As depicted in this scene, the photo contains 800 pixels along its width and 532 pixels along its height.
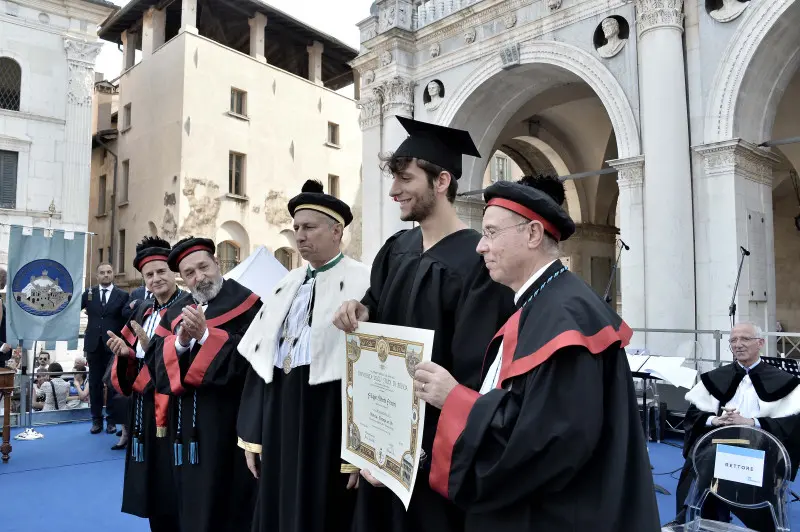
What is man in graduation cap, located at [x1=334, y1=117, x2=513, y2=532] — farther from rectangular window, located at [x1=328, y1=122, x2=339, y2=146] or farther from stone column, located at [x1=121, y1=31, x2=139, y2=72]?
stone column, located at [x1=121, y1=31, x2=139, y2=72]

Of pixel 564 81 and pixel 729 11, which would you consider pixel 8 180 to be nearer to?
pixel 564 81

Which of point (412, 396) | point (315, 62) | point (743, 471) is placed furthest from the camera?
point (315, 62)

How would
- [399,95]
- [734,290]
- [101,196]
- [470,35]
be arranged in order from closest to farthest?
[734,290], [470,35], [399,95], [101,196]

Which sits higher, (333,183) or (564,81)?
(333,183)

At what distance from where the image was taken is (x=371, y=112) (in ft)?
50.8

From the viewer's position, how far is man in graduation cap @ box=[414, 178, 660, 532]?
179 cm

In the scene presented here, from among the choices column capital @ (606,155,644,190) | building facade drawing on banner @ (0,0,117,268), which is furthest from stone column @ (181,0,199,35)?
column capital @ (606,155,644,190)

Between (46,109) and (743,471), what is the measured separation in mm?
21003

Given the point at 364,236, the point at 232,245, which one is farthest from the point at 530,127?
the point at 232,245

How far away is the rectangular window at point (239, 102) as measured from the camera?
2484cm

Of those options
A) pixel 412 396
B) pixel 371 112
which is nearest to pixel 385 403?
pixel 412 396

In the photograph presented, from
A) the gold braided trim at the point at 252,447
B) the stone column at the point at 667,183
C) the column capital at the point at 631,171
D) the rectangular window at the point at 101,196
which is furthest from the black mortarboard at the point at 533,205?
the rectangular window at the point at 101,196

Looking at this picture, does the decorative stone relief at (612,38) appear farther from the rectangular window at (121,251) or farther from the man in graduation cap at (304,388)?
the rectangular window at (121,251)

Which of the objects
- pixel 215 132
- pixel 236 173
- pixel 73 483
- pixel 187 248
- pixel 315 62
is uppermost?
pixel 315 62
